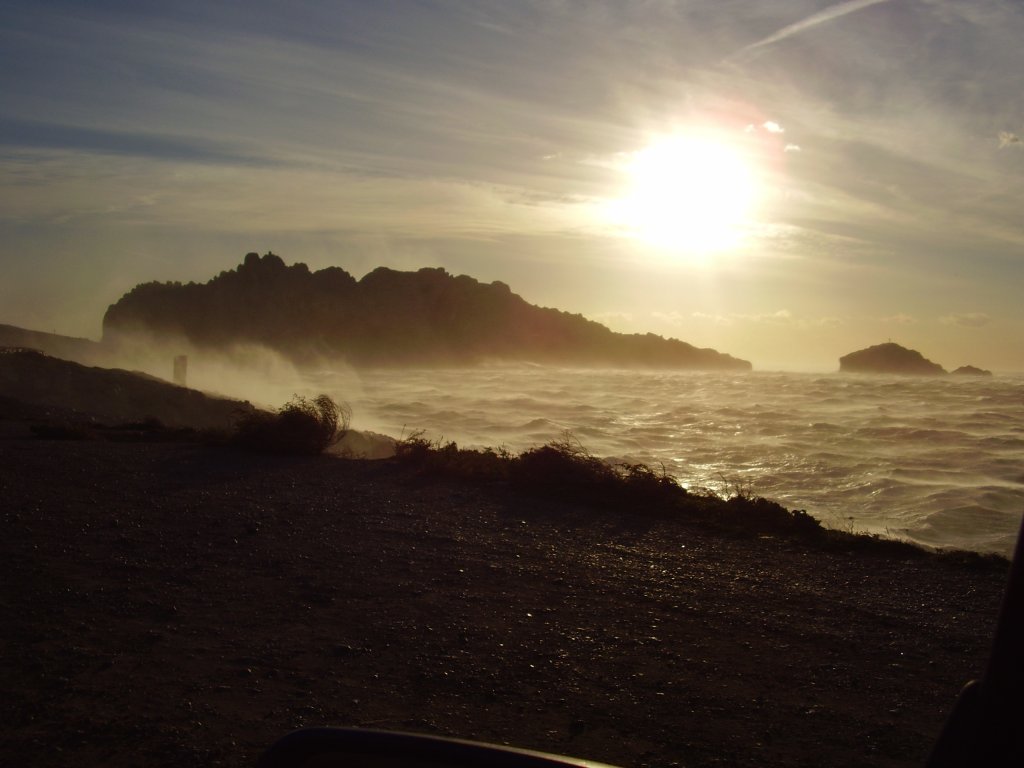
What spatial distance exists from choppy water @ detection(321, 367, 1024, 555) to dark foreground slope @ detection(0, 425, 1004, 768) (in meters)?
4.96

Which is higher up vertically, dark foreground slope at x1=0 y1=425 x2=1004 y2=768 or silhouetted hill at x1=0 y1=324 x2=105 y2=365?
silhouetted hill at x1=0 y1=324 x2=105 y2=365

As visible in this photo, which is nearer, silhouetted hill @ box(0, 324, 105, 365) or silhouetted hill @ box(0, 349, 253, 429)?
silhouetted hill @ box(0, 349, 253, 429)

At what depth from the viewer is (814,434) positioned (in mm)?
21391

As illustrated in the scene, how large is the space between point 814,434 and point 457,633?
1743 cm

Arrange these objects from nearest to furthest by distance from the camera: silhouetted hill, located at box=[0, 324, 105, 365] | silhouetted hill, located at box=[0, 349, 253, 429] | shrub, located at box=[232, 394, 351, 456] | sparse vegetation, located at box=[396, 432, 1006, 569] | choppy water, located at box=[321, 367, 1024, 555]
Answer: sparse vegetation, located at box=[396, 432, 1006, 569] → shrub, located at box=[232, 394, 351, 456] → choppy water, located at box=[321, 367, 1024, 555] → silhouetted hill, located at box=[0, 349, 253, 429] → silhouetted hill, located at box=[0, 324, 105, 365]

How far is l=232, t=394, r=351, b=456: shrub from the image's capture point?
1341cm

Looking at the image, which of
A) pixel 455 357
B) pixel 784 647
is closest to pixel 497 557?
pixel 784 647

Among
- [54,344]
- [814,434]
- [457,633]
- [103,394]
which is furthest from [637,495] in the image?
[54,344]

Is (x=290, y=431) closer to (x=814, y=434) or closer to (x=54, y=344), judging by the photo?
(x=814, y=434)

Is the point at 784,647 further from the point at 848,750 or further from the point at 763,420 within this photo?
the point at 763,420

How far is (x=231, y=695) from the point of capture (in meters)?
4.64

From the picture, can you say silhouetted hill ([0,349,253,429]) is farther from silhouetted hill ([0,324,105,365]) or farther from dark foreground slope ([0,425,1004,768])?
silhouetted hill ([0,324,105,365])

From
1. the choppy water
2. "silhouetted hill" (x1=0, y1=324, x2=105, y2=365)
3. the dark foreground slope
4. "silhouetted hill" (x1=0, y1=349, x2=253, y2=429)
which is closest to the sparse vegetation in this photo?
the dark foreground slope

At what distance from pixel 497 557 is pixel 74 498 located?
184 inches
